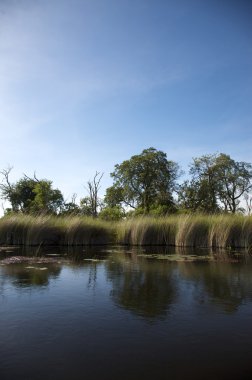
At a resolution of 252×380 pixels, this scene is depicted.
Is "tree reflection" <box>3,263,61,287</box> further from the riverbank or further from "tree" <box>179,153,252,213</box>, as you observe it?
"tree" <box>179,153,252,213</box>

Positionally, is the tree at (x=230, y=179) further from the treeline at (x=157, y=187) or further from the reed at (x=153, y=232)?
the reed at (x=153, y=232)

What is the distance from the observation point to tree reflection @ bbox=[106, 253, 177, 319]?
442 centimetres

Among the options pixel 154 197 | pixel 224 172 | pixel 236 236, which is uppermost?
pixel 224 172

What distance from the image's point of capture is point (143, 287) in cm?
564

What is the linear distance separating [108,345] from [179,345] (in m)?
0.67

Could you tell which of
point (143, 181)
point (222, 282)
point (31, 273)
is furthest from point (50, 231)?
point (143, 181)

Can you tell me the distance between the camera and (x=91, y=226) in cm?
1558

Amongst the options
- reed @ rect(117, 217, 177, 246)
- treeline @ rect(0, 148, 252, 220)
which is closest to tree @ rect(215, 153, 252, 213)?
treeline @ rect(0, 148, 252, 220)

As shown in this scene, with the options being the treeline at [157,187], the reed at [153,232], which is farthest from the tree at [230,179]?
the reed at [153,232]

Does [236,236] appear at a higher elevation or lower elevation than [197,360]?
higher

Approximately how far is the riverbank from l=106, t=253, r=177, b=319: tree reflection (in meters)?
6.43

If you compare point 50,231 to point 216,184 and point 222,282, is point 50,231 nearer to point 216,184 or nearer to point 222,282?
point 222,282

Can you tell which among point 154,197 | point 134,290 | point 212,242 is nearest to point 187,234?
point 212,242

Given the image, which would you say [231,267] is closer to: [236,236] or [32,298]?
[32,298]
